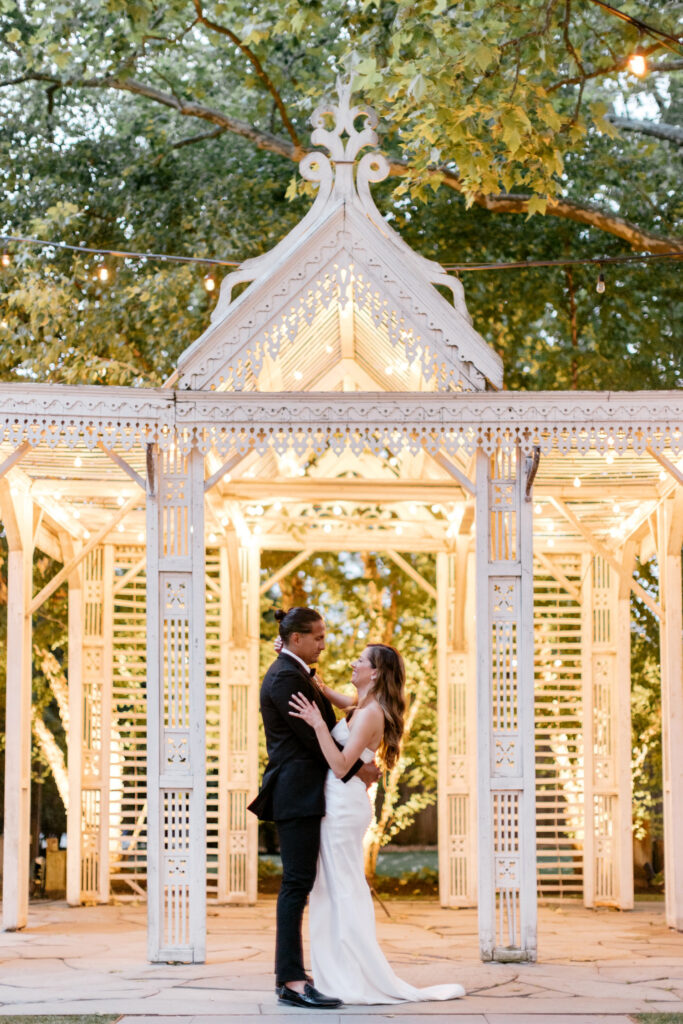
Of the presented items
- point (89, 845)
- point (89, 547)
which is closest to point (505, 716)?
point (89, 547)

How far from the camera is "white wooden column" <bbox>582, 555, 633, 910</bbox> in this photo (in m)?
10.5

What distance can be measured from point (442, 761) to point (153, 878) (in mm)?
3918

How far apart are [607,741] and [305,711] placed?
5219mm

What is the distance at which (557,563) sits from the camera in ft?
36.8

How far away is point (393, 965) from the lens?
7180mm

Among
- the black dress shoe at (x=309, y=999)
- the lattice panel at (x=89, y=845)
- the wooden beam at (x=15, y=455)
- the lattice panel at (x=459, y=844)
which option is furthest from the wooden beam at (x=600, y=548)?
the lattice panel at (x=89, y=845)

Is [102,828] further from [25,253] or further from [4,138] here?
[4,138]

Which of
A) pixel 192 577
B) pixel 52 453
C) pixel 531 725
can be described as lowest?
pixel 531 725

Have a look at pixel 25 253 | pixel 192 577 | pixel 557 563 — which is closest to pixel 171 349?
pixel 25 253

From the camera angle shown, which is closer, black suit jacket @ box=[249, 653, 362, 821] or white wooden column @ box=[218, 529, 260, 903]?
black suit jacket @ box=[249, 653, 362, 821]


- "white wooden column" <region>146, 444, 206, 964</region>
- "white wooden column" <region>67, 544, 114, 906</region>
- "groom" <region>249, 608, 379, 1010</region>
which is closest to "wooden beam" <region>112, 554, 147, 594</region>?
"white wooden column" <region>67, 544, 114, 906</region>

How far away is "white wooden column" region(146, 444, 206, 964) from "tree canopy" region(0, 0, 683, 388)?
5489mm

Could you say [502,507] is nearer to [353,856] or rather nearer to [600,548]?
[353,856]

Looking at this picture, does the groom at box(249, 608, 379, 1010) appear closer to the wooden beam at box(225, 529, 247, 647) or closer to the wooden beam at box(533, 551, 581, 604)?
the wooden beam at box(225, 529, 247, 647)
